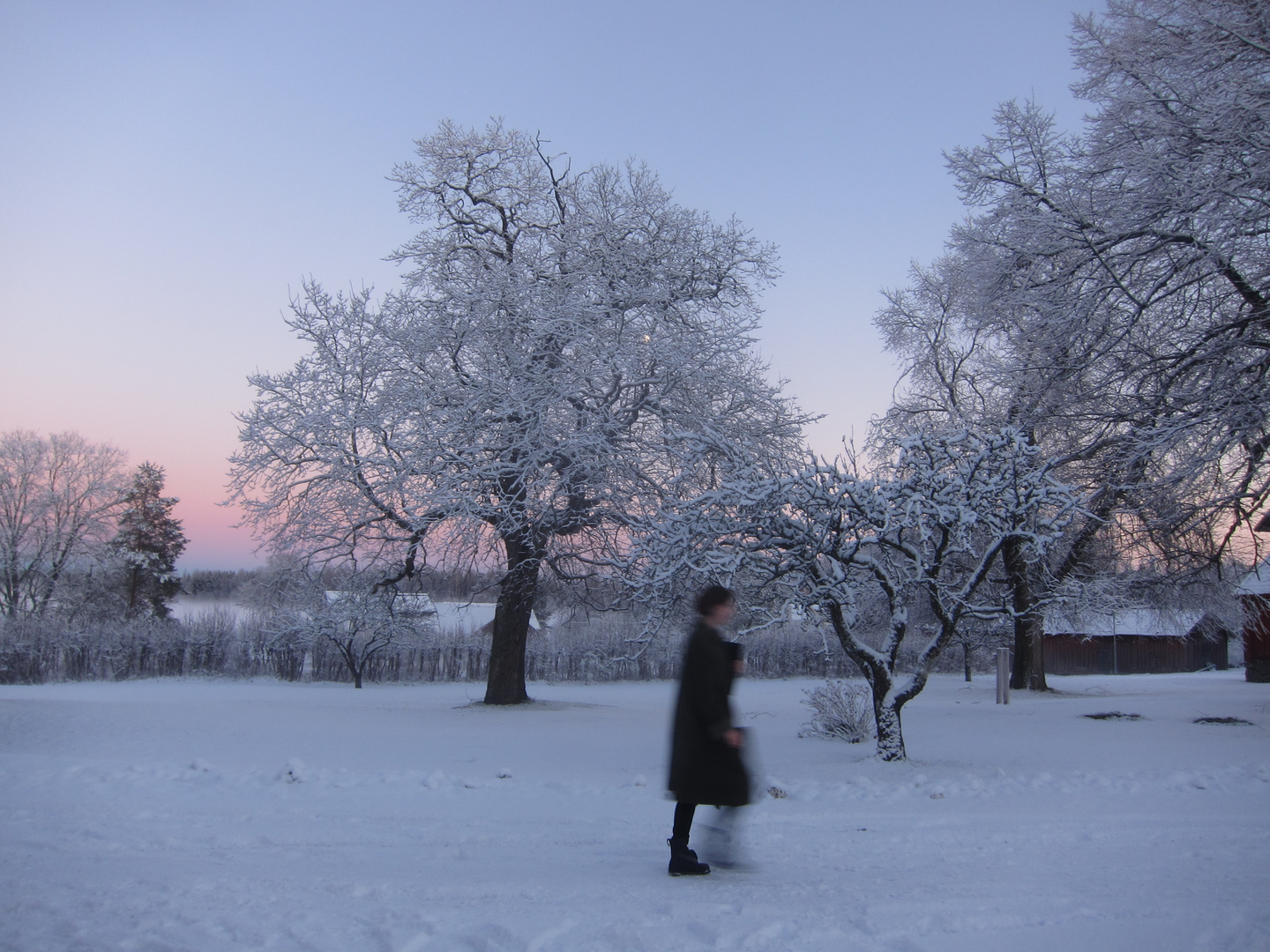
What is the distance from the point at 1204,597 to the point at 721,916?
65.8 ft

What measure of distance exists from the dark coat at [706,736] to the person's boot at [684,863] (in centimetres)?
25

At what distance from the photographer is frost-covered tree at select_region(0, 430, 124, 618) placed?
3944 cm

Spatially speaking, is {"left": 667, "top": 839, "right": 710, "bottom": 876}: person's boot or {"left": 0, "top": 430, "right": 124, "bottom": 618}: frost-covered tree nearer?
{"left": 667, "top": 839, "right": 710, "bottom": 876}: person's boot

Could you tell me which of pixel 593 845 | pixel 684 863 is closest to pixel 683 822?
pixel 684 863

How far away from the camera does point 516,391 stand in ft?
48.0

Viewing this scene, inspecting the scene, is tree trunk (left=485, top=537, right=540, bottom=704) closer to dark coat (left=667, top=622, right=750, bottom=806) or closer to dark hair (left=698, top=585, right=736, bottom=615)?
dark hair (left=698, top=585, right=736, bottom=615)

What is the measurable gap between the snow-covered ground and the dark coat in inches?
18.5

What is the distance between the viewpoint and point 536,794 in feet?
23.9

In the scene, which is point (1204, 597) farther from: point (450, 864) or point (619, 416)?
point (450, 864)

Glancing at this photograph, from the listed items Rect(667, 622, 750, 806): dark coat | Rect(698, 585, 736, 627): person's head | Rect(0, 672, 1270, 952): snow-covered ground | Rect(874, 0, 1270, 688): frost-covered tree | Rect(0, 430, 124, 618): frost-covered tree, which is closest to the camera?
Rect(0, 672, 1270, 952): snow-covered ground

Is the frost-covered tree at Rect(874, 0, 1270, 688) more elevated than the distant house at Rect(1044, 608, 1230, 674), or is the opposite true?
the frost-covered tree at Rect(874, 0, 1270, 688)

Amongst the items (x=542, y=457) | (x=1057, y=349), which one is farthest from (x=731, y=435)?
(x=1057, y=349)

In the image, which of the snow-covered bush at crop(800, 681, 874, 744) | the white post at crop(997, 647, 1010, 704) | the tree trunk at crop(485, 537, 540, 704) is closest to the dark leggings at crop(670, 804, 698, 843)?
the snow-covered bush at crop(800, 681, 874, 744)

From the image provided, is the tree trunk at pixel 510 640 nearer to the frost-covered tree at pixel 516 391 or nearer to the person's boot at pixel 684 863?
the frost-covered tree at pixel 516 391
